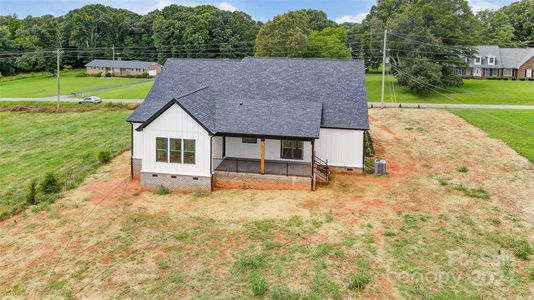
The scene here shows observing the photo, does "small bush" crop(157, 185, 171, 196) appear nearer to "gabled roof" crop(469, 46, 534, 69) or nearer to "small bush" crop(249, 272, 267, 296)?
"small bush" crop(249, 272, 267, 296)

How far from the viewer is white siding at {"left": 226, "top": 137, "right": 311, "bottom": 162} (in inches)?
896

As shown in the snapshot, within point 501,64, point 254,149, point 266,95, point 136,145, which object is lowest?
point 254,149

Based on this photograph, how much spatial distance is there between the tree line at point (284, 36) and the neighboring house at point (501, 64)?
423 centimetres

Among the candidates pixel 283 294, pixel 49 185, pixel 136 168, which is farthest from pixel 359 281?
pixel 49 185

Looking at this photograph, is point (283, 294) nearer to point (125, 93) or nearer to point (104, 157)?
point (104, 157)

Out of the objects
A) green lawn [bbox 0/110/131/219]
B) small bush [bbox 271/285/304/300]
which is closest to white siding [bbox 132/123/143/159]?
→ green lawn [bbox 0/110/131/219]

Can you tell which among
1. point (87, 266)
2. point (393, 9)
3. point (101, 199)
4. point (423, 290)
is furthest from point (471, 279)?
point (393, 9)

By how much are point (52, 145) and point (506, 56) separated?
72665mm

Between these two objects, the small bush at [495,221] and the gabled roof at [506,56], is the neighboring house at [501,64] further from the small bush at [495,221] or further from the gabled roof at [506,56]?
the small bush at [495,221]

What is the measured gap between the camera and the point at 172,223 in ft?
55.8

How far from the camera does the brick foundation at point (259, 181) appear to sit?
20547 millimetres

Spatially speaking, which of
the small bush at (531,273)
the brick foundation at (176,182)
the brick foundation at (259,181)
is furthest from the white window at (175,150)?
the small bush at (531,273)

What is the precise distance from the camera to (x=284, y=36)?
216 ft

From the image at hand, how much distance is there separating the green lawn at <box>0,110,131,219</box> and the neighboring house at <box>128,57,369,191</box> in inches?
236
